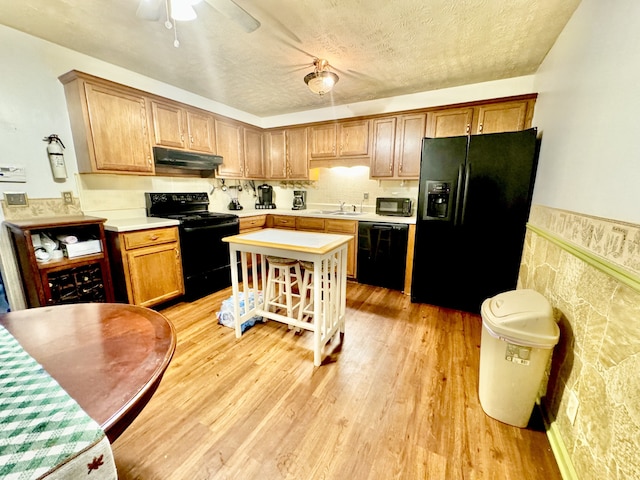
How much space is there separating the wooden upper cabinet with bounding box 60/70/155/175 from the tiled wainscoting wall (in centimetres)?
358

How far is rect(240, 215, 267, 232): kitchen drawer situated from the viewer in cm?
368

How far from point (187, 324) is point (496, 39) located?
3671mm

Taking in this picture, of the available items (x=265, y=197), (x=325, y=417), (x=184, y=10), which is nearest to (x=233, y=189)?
(x=265, y=197)

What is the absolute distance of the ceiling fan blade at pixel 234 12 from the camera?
1.41 meters

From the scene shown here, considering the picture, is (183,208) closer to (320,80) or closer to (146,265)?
(146,265)

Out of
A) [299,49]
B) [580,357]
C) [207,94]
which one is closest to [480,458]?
[580,357]

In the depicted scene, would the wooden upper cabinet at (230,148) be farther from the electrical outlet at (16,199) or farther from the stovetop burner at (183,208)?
the electrical outlet at (16,199)

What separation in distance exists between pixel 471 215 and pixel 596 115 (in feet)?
4.31

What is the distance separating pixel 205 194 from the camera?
3.71 metres

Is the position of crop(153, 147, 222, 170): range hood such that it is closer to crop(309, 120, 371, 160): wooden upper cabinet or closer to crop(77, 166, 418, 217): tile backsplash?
crop(77, 166, 418, 217): tile backsplash

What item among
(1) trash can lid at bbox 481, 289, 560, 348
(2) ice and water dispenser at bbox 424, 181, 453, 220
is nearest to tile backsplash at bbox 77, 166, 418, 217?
(2) ice and water dispenser at bbox 424, 181, 453, 220

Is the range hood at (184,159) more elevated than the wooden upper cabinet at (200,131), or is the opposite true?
the wooden upper cabinet at (200,131)

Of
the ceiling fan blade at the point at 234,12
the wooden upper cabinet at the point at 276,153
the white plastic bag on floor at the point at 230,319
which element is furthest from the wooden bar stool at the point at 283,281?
the wooden upper cabinet at the point at 276,153

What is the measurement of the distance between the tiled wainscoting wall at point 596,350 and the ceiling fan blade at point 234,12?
2092 mm
